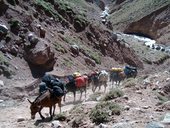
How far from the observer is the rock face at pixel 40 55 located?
89.6ft

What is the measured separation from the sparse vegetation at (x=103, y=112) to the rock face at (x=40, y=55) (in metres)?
15.8

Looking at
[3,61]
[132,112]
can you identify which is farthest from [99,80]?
[132,112]

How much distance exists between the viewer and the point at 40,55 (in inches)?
1077

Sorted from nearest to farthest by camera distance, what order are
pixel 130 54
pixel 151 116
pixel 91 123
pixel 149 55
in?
pixel 151 116 < pixel 91 123 < pixel 130 54 < pixel 149 55

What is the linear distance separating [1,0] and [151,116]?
2060cm

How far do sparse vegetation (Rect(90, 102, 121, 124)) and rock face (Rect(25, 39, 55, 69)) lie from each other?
51.8ft

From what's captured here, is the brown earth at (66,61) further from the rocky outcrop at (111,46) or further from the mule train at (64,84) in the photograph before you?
the mule train at (64,84)

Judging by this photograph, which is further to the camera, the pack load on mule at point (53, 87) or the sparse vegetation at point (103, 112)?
the pack load on mule at point (53, 87)

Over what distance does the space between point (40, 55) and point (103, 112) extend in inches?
646

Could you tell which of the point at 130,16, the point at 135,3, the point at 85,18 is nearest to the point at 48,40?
the point at 85,18

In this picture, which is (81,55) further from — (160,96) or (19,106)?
(160,96)

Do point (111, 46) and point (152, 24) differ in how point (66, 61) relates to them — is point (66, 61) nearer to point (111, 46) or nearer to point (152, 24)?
point (111, 46)

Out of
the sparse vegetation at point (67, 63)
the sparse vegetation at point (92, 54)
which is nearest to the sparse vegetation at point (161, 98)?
the sparse vegetation at point (67, 63)

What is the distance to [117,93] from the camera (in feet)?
44.8
